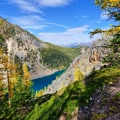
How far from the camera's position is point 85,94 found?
50.9 ft

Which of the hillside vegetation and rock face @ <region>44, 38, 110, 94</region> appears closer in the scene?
the hillside vegetation

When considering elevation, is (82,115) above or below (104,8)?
below

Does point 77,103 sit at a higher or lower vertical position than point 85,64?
higher

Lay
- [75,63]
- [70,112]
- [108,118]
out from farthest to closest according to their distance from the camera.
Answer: [75,63] < [70,112] < [108,118]

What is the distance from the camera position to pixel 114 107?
12516 millimetres

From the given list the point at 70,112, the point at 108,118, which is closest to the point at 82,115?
the point at 70,112

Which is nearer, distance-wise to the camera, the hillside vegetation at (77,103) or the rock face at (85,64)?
the hillside vegetation at (77,103)

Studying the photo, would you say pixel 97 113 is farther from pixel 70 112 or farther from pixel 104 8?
pixel 104 8

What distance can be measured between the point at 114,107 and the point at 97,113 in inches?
44.1

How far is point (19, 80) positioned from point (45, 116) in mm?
49771

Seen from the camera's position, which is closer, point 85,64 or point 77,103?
point 77,103

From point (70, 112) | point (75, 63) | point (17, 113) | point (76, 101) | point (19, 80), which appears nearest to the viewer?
point (70, 112)

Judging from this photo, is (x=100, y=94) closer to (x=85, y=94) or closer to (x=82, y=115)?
(x=85, y=94)

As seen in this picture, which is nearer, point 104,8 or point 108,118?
point 108,118
